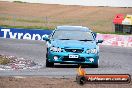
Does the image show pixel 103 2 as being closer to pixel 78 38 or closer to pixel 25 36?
pixel 25 36

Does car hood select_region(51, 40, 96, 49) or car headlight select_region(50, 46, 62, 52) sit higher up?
car hood select_region(51, 40, 96, 49)

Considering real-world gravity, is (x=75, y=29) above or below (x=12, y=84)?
above

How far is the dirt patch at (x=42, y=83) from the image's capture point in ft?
46.5

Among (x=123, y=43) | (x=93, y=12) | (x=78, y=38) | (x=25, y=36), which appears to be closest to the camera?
(x=78, y=38)

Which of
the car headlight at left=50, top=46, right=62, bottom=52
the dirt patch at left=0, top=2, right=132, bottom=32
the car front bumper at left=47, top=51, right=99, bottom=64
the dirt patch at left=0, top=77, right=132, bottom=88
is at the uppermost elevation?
the dirt patch at left=0, top=2, right=132, bottom=32

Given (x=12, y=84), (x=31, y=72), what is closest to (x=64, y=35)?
(x=31, y=72)

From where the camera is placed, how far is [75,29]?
21609 mm

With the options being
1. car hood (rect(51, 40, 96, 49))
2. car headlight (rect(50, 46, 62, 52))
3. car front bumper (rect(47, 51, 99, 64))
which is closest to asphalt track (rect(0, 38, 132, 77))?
car front bumper (rect(47, 51, 99, 64))

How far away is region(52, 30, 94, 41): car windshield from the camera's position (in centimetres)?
2083

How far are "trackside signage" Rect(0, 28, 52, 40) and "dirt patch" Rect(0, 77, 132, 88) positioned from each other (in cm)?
2365

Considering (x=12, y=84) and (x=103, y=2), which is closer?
(x=12, y=84)

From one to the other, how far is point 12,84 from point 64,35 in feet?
22.6

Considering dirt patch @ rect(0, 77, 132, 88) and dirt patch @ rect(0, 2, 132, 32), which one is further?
dirt patch @ rect(0, 2, 132, 32)

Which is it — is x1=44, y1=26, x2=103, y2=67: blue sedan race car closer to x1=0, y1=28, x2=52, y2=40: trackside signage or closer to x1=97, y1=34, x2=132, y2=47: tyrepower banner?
x1=97, y1=34, x2=132, y2=47: tyrepower banner
